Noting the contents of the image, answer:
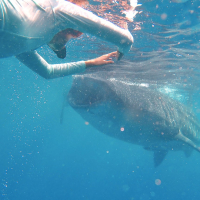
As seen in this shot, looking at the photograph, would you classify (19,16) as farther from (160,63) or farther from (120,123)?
(160,63)

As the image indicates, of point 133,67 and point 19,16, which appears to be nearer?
point 19,16

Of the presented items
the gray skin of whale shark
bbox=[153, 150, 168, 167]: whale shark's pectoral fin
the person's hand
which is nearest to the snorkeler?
the person's hand

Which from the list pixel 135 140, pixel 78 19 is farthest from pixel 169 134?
pixel 78 19

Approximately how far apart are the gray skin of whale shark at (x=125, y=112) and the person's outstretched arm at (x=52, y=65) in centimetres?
243

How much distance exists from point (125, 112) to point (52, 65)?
388cm

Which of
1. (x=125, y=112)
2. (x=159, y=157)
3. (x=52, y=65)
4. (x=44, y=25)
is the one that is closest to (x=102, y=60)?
(x=52, y=65)

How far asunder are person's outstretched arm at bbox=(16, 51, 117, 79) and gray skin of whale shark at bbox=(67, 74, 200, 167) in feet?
7.96

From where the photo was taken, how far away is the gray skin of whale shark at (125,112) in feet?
17.7

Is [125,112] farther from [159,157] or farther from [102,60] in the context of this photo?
[159,157]

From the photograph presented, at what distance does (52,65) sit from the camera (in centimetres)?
266

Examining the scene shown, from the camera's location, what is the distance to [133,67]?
1173 centimetres

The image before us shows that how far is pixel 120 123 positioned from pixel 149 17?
412 centimetres

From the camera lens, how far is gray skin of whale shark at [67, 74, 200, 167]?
5387 millimetres

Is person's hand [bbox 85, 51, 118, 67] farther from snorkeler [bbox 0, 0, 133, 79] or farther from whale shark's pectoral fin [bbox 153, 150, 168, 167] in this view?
whale shark's pectoral fin [bbox 153, 150, 168, 167]
